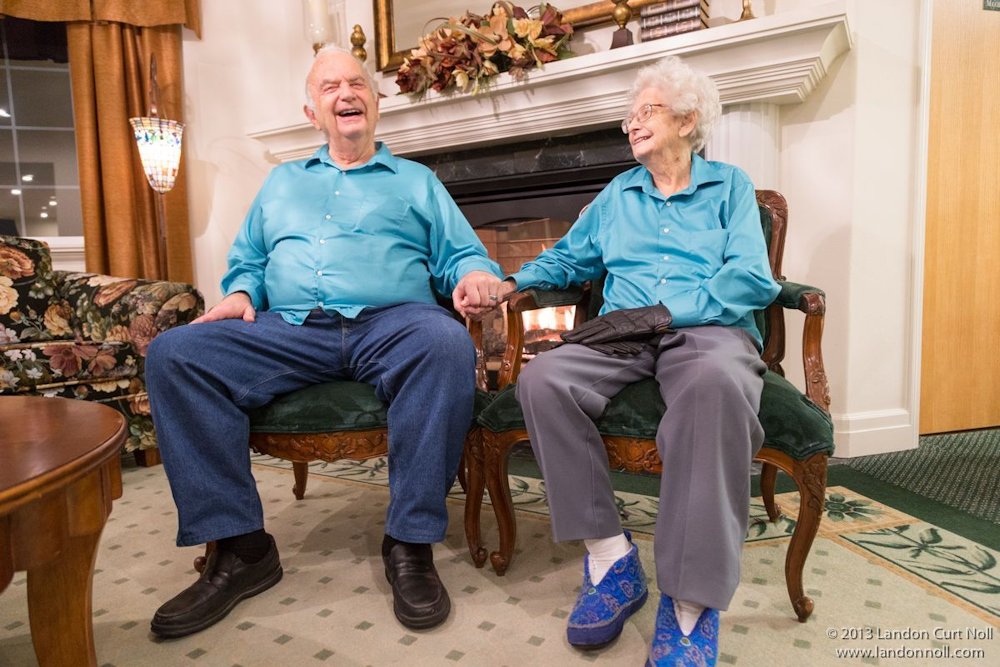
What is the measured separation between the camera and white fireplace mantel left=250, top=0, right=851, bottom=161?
2084 mm

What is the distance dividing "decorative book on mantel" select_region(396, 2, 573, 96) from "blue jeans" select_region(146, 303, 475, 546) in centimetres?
145

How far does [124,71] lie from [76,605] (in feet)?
10.6

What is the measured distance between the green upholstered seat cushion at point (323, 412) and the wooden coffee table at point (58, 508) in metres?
0.36

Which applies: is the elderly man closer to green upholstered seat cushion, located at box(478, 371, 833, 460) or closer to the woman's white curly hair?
green upholstered seat cushion, located at box(478, 371, 833, 460)

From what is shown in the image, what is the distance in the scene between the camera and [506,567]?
1.56 m

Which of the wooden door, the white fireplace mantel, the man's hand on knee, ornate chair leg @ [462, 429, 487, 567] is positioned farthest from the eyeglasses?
the wooden door

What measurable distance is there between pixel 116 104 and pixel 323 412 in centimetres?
280

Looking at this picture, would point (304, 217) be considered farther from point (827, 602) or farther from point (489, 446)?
point (827, 602)

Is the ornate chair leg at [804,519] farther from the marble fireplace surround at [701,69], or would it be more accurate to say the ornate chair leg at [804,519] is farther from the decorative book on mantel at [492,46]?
the decorative book on mantel at [492,46]

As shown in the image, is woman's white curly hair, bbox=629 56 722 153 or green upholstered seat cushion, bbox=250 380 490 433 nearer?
green upholstered seat cushion, bbox=250 380 490 433

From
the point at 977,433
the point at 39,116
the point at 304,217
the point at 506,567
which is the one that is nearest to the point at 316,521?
the point at 506,567

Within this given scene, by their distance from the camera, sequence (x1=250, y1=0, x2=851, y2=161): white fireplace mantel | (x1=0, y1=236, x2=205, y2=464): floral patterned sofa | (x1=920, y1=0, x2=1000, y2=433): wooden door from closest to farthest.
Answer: (x1=250, y1=0, x2=851, y2=161): white fireplace mantel, (x1=0, y1=236, x2=205, y2=464): floral patterned sofa, (x1=920, y1=0, x2=1000, y2=433): wooden door

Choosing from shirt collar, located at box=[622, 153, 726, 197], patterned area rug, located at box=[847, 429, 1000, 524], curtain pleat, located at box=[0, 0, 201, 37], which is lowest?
patterned area rug, located at box=[847, 429, 1000, 524]

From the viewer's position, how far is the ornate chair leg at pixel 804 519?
123cm
